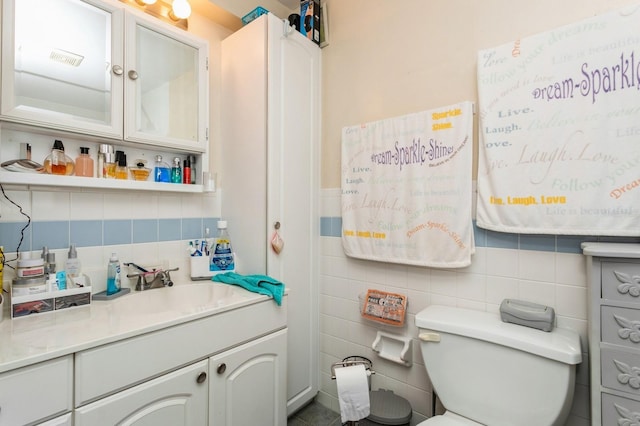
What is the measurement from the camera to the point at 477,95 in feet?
4.08

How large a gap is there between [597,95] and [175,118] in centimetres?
166

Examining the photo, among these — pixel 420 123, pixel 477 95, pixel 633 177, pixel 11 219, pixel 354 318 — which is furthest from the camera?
pixel 354 318

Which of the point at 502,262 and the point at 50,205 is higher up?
the point at 50,205

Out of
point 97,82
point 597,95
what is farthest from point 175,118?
point 597,95

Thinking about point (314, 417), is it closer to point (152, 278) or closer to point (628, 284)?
point (152, 278)

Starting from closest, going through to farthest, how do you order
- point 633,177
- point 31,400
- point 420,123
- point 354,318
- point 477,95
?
point 31,400, point 633,177, point 477,95, point 420,123, point 354,318

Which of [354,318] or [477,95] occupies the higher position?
[477,95]

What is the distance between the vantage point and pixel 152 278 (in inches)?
54.2

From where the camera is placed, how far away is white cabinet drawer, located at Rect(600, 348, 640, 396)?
0.80 metres

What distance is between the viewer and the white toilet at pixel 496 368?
2.99ft

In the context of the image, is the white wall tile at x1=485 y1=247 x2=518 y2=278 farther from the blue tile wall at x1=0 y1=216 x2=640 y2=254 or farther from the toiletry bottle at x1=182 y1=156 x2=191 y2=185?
the toiletry bottle at x1=182 y1=156 x2=191 y2=185

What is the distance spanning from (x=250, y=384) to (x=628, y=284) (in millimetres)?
1295

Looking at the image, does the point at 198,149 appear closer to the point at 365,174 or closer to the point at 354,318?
the point at 365,174

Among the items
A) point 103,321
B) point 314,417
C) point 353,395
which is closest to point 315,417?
point 314,417
